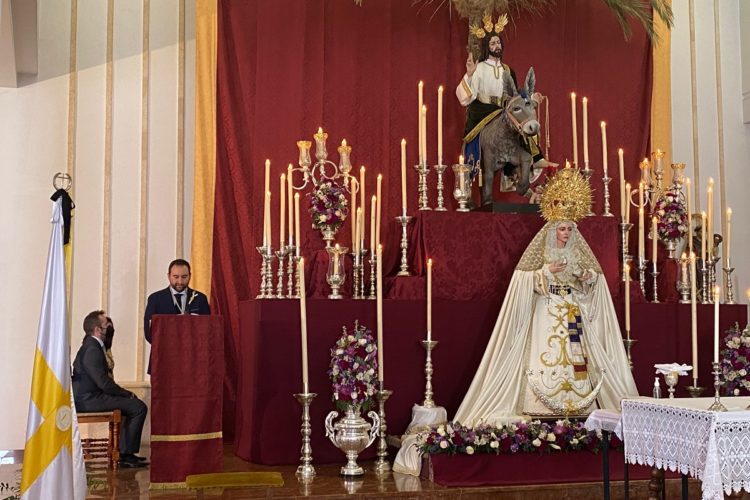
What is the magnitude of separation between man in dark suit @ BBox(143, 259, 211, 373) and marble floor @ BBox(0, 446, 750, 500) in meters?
1.34

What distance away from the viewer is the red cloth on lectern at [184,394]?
667 centimetres

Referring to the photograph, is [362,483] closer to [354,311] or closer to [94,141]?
[354,311]

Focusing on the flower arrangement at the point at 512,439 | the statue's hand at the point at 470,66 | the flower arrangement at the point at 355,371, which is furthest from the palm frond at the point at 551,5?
the flower arrangement at the point at 512,439

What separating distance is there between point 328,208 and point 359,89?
1836 mm

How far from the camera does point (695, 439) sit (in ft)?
16.0

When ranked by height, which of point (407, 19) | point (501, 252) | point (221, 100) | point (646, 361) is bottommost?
point (646, 361)

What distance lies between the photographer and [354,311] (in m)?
7.82

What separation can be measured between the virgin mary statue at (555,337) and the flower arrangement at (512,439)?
0.43 m

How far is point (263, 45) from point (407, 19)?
1499 millimetres

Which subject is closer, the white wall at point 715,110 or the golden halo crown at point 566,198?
the golden halo crown at point 566,198

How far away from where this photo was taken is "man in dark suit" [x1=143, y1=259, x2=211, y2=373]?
794 cm

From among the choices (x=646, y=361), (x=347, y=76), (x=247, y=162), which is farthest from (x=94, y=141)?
(x=646, y=361)

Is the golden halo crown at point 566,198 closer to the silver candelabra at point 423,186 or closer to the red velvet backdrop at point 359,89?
the silver candelabra at point 423,186

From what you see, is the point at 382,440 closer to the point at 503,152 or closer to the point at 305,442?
the point at 305,442
